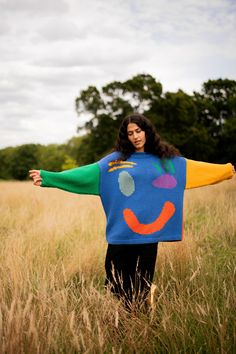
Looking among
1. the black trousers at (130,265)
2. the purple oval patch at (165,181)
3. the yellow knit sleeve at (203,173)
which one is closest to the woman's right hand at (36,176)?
the black trousers at (130,265)

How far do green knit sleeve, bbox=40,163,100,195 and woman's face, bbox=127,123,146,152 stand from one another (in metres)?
0.36

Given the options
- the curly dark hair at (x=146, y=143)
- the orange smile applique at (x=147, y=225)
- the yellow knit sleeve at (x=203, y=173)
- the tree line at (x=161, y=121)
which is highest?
the tree line at (x=161, y=121)

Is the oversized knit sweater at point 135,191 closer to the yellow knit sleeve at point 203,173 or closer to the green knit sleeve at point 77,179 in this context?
the green knit sleeve at point 77,179

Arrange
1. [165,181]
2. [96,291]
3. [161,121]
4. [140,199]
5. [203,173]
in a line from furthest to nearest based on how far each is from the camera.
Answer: [161,121] → [203,173] → [165,181] → [140,199] → [96,291]

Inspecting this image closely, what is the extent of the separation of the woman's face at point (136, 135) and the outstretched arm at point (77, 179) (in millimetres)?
363

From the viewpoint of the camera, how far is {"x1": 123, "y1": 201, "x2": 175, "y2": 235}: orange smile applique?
2.71m

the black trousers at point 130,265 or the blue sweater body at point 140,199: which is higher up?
the blue sweater body at point 140,199

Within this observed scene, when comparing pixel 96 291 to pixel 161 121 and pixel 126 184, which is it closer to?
pixel 126 184

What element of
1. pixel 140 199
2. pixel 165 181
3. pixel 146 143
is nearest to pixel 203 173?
pixel 165 181

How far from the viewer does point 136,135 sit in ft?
9.21

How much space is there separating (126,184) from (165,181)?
0.34 metres

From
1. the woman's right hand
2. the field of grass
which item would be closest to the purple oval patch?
the field of grass

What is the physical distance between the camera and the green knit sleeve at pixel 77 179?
2.85 m

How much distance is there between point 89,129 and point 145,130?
2665 centimetres
